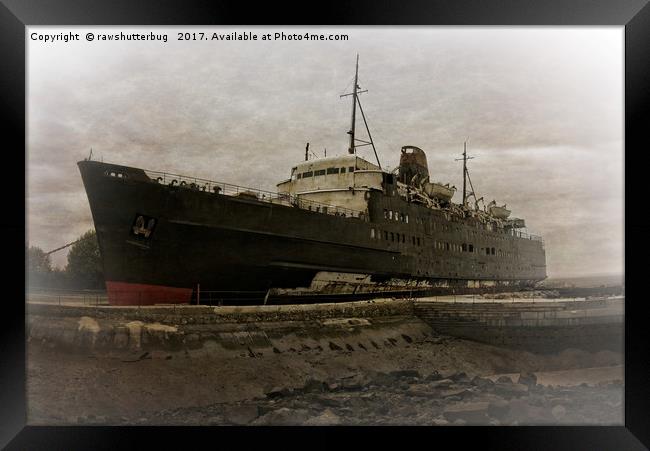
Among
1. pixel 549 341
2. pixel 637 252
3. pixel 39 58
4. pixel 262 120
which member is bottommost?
pixel 549 341

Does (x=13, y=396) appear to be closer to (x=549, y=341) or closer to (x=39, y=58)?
(x=39, y=58)

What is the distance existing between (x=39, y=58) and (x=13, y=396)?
4844mm

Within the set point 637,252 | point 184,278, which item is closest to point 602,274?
point 637,252

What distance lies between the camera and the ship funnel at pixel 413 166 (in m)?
7.67

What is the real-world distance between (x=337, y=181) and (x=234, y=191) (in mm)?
2509

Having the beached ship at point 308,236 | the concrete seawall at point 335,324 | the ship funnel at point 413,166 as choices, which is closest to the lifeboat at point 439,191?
the beached ship at point 308,236

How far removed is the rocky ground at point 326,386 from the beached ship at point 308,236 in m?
1.10

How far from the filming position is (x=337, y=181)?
9312 millimetres

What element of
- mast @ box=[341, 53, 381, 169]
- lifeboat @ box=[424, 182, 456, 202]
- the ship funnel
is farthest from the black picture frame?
lifeboat @ box=[424, 182, 456, 202]

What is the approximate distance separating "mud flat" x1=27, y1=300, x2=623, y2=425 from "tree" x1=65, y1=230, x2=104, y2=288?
453 mm

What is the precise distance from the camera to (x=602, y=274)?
7160 mm

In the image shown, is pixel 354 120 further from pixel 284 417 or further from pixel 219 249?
pixel 284 417

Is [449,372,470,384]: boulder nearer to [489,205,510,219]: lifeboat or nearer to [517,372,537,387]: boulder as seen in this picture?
[517,372,537,387]: boulder

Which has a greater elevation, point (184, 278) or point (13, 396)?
point (184, 278)
